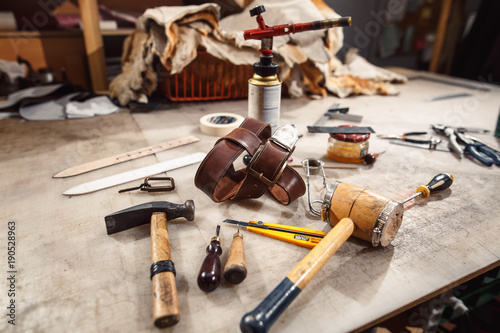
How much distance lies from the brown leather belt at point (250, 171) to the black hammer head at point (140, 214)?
4.3 inches

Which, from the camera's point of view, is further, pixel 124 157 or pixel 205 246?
pixel 124 157

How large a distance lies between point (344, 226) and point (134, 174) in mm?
717

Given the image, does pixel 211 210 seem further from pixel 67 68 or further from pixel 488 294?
pixel 67 68

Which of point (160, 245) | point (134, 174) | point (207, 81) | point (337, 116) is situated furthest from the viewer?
point (207, 81)

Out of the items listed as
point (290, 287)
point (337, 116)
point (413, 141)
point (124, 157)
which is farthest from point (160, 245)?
point (337, 116)

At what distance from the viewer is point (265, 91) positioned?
3.68 feet

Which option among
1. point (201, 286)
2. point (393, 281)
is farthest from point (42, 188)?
point (393, 281)

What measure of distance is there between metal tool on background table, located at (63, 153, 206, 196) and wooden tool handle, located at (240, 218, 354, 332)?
0.66 metres

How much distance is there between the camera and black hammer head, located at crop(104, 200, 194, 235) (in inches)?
29.6

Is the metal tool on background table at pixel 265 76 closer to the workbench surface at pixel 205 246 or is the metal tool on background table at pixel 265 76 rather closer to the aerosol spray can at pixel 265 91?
the aerosol spray can at pixel 265 91

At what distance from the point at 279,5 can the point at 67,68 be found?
5.21 feet

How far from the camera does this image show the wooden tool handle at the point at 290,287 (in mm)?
488

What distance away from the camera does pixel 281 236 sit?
76 cm

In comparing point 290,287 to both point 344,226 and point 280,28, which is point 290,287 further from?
point 280,28
